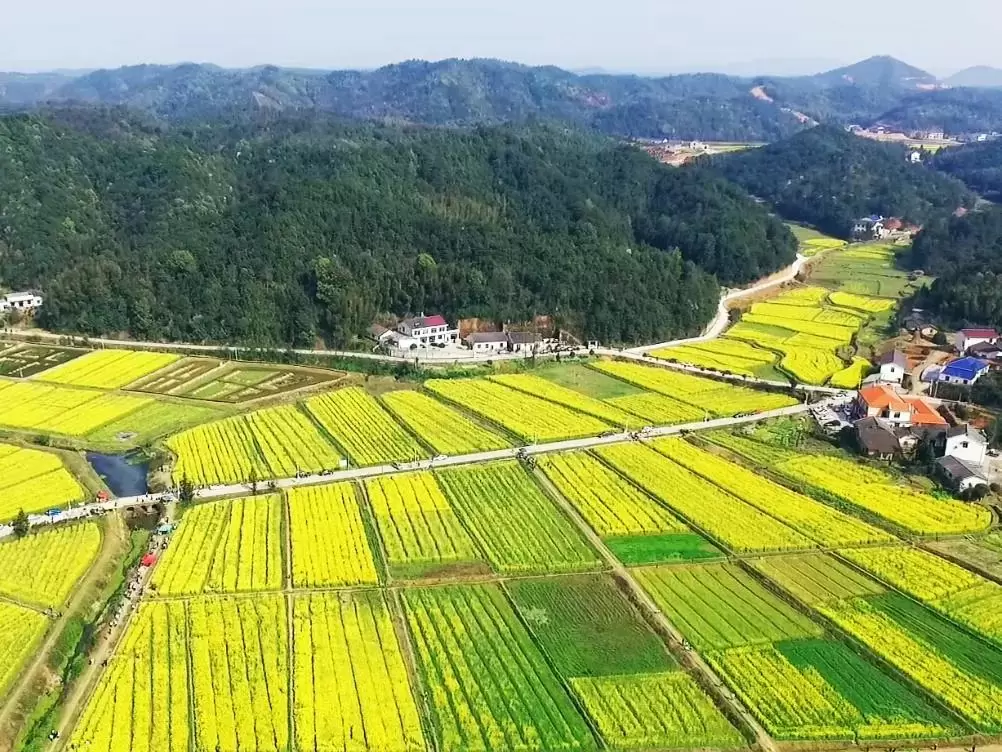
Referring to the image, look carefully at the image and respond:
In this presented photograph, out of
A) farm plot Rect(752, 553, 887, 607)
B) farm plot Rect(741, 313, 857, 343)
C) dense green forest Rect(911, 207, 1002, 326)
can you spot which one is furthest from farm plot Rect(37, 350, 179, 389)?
dense green forest Rect(911, 207, 1002, 326)

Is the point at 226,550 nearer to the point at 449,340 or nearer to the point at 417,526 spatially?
the point at 417,526

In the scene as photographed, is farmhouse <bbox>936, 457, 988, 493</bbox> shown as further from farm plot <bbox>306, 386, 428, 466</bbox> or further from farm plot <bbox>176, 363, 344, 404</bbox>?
Result: farm plot <bbox>176, 363, 344, 404</bbox>

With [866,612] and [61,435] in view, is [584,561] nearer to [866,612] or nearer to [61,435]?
[866,612]

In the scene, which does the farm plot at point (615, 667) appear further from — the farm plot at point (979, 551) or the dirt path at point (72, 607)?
the dirt path at point (72, 607)

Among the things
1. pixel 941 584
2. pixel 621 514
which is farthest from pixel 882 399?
pixel 621 514

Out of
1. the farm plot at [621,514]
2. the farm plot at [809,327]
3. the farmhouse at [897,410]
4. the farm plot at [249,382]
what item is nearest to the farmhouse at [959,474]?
the farmhouse at [897,410]

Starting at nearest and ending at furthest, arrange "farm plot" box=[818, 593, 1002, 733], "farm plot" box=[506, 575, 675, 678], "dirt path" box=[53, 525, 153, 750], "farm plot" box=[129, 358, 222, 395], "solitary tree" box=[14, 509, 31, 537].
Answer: "dirt path" box=[53, 525, 153, 750], "farm plot" box=[818, 593, 1002, 733], "farm plot" box=[506, 575, 675, 678], "solitary tree" box=[14, 509, 31, 537], "farm plot" box=[129, 358, 222, 395]

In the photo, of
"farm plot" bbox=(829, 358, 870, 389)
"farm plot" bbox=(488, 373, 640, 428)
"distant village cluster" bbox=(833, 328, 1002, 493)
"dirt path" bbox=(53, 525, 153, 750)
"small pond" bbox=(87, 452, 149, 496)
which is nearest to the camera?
"dirt path" bbox=(53, 525, 153, 750)
